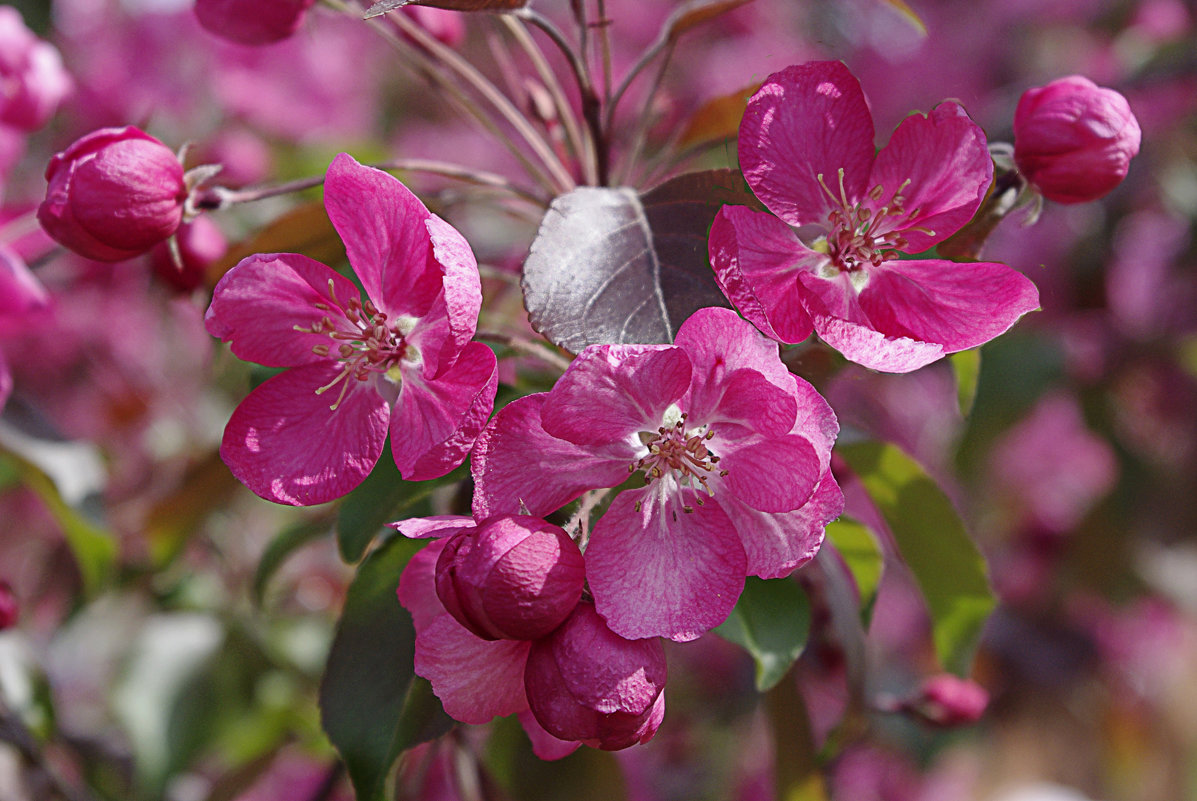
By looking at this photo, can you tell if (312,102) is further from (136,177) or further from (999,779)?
(999,779)

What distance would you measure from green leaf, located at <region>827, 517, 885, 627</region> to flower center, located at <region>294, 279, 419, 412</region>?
0.41m

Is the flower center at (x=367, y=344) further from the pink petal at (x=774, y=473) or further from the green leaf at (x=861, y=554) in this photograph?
the green leaf at (x=861, y=554)

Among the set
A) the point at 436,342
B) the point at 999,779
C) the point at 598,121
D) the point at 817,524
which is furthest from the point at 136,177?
the point at 999,779

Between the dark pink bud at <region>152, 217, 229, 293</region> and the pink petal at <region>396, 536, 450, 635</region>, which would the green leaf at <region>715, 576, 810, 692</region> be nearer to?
the pink petal at <region>396, 536, 450, 635</region>

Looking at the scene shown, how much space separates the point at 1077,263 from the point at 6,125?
7.12ft

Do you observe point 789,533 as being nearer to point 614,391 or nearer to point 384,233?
point 614,391

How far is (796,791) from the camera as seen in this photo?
100 centimetres

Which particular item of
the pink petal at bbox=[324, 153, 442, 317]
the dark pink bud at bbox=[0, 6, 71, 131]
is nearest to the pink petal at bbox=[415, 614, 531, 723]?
the pink petal at bbox=[324, 153, 442, 317]

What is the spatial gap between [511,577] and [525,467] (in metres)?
0.10

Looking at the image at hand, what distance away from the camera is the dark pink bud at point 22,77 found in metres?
1.10

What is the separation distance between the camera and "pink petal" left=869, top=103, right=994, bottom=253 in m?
0.64

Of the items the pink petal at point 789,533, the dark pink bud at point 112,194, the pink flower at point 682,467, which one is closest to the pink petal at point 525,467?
the pink flower at point 682,467

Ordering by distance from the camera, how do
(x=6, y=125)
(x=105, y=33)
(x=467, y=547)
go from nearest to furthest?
(x=467, y=547)
(x=6, y=125)
(x=105, y=33)

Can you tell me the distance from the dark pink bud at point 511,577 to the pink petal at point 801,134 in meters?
0.30
